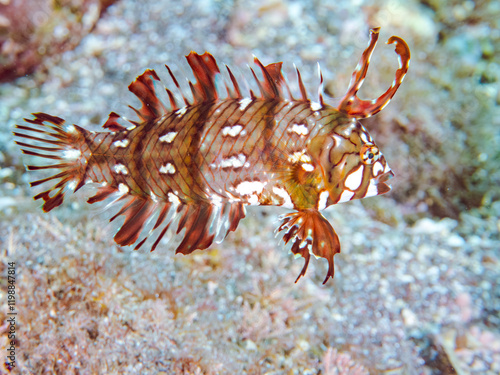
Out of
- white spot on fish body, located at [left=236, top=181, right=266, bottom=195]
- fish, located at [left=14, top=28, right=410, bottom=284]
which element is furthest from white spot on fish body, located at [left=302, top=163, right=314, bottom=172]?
white spot on fish body, located at [left=236, top=181, right=266, bottom=195]

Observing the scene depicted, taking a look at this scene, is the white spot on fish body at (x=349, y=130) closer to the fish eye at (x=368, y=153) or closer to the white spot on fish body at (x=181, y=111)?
the fish eye at (x=368, y=153)

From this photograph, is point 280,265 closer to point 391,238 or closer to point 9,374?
point 391,238

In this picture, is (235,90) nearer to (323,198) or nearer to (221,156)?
(221,156)

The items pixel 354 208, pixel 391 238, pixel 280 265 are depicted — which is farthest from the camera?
pixel 354 208

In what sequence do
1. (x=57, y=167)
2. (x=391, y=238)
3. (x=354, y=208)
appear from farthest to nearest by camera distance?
(x=354, y=208) < (x=391, y=238) < (x=57, y=167)

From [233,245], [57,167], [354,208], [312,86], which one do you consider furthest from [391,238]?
[57,167]

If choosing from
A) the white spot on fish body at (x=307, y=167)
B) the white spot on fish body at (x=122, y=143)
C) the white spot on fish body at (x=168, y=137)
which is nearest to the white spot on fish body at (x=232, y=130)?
the white spot on fish body at (x=168, y=137)
